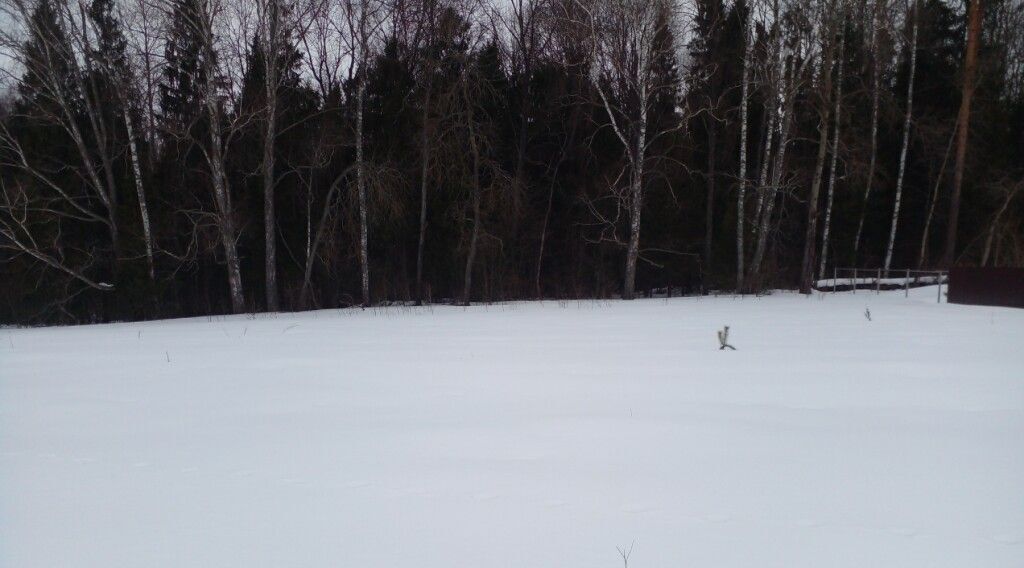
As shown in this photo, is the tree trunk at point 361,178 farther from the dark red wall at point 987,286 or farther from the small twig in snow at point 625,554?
the small twig in snow at point 625,554

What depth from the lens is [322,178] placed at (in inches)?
1018

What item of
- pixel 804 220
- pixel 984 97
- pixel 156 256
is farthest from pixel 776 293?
pixel 156 256

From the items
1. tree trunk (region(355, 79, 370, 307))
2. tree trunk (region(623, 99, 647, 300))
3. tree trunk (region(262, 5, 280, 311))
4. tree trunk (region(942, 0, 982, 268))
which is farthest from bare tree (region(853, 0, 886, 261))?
tree trunk (region(262, 5, 280, 311))

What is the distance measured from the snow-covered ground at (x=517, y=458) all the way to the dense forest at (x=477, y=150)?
1291cm

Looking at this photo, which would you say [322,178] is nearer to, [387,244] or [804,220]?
[387,244]

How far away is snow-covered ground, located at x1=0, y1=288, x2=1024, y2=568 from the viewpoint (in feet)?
13.2

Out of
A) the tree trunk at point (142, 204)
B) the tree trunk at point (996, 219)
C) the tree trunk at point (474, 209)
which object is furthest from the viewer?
the tree trunk at point (996, 219)

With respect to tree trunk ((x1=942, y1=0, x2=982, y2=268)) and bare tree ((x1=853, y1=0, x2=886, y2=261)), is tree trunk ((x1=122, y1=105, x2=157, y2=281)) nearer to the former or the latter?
bare tree ((x1=853, y1=0, x2=886, y2=261))

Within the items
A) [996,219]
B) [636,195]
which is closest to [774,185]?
[636,195]

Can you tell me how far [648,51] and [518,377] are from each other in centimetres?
1601

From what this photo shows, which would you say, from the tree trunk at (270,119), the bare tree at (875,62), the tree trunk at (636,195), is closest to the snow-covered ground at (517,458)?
the tree trunk at (270,119)

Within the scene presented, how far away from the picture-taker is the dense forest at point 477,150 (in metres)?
22.1

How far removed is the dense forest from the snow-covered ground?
1291cm

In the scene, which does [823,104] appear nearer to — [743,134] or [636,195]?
[743,134]
